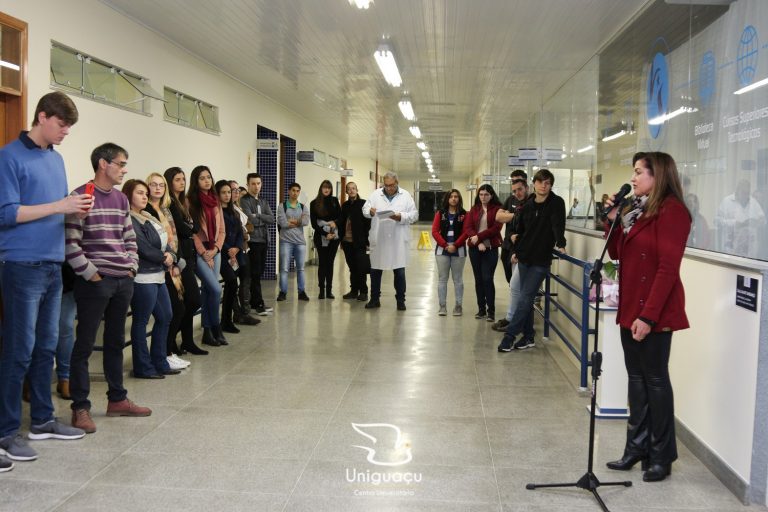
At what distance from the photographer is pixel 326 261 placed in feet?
29.7

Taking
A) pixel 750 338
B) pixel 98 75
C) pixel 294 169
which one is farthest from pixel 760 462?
pixel 294 169

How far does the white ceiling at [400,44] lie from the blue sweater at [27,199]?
294 cm

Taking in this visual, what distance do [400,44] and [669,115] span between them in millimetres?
3544

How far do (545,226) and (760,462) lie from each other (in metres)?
3.11

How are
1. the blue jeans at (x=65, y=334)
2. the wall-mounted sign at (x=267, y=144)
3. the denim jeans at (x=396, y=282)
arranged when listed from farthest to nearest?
the wall-mounted sign at (x=267, y=144) < the denim jeans at (x=396, y=282) < the blue jeans at (x=65, y=334)

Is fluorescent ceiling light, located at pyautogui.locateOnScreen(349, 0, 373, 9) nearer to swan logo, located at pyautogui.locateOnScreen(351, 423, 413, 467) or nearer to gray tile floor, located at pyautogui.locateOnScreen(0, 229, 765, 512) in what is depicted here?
gray tile floor, located at pyautogui.locateOnScreen(0, 229, 765, 512)

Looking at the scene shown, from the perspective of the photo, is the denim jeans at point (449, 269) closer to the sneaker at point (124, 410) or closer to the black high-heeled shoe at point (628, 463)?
the sneaker at point (124, 410)

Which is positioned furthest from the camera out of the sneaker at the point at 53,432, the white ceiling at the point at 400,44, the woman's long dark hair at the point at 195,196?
the white ceiling at the point at 400,44

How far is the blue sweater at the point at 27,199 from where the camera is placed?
3.30 m

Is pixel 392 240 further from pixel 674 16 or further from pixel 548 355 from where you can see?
pixel 674 16

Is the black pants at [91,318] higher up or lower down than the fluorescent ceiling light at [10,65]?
lower down

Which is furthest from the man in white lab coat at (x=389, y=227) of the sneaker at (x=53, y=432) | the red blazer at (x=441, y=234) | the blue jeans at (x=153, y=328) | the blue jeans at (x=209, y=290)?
the sneaker at (x=53, y=432)

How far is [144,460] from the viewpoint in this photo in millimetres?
3412

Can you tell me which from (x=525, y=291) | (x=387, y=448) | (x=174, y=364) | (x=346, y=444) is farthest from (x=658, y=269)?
(x=174, y=364)
